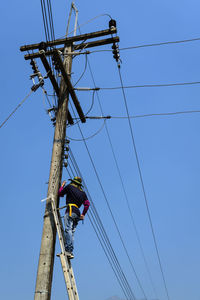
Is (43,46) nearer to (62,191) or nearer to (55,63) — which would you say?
(55,63)

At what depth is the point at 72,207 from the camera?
805 cm

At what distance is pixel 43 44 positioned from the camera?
9477mm

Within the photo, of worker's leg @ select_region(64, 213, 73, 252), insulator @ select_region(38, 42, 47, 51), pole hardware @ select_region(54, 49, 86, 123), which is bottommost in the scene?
worker's leg @ select_region(64, 213, 73, 252)

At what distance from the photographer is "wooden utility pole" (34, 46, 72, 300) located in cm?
668

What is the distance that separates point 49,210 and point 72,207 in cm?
69

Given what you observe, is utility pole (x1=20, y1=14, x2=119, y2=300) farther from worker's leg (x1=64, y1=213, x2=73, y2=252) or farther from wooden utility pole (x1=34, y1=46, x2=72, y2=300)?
worker's leg (x1=64, y1=213, x2=73, y2=252)

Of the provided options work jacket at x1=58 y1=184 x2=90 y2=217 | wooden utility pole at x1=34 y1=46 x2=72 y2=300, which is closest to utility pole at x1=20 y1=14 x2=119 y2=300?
wooden utility pole at x1=34 y1=46 x2=72 y2=300

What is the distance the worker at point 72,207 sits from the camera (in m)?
7.60

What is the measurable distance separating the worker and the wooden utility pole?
0.34 metres

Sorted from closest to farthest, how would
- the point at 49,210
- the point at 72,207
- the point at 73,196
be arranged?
the point at 49,210 → the point at 72,207 → the point at 73,196

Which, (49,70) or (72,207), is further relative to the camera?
(49,70)

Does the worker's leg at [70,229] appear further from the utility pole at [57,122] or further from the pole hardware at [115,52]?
the pole hardware at [115,52]

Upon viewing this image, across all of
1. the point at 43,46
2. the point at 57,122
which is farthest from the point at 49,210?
the point at 43,46

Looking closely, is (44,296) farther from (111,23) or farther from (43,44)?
(111,23)
